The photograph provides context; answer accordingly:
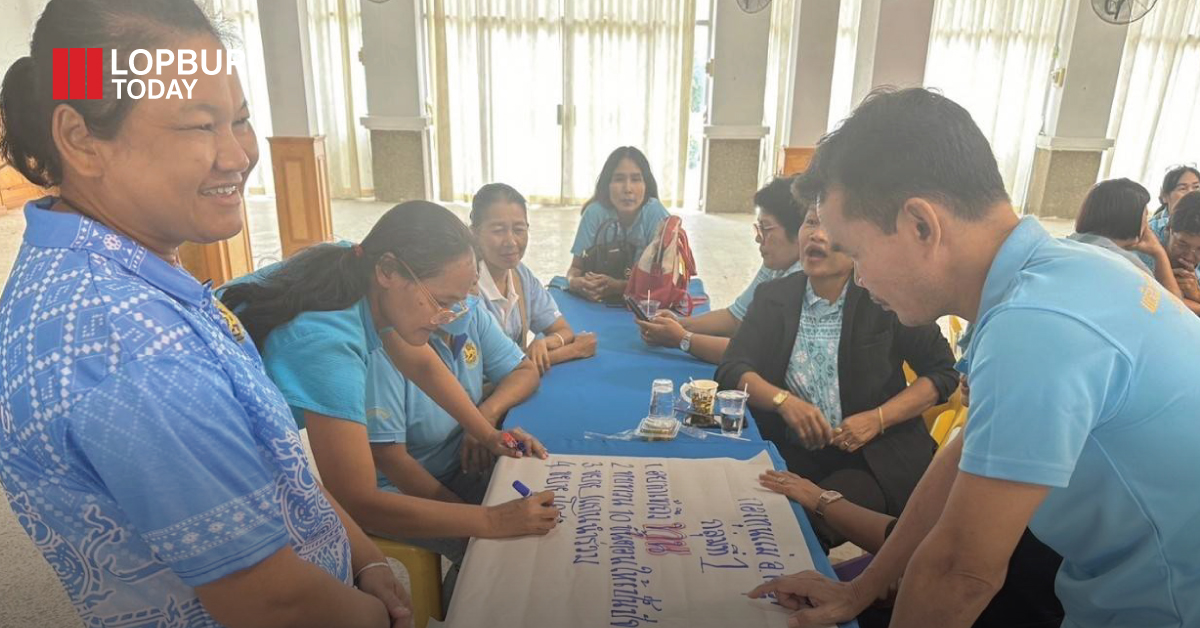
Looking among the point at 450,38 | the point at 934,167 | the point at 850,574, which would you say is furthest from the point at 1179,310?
the point at 450,38

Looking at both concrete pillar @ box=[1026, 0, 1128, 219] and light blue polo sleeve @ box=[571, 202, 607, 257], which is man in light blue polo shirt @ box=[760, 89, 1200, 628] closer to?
light blue polo sleeve @ box=[571, 202, 607, 257]

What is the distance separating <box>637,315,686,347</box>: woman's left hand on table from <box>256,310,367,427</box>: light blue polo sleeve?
1.33 metres

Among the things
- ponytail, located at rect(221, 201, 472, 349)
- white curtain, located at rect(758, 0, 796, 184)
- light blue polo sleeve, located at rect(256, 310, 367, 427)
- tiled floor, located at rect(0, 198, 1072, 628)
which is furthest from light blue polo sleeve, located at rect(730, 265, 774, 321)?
white curtain, located at rect(758, 0, 796, 184)

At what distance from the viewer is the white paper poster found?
1.15 metres

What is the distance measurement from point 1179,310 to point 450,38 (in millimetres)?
9189

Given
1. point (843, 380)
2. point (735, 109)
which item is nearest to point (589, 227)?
point (843, 380)

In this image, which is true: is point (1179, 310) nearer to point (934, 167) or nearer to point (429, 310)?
point (934, 167)

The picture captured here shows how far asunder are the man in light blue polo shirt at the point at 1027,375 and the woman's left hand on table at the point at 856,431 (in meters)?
0.91

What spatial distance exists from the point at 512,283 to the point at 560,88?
706 centimetres

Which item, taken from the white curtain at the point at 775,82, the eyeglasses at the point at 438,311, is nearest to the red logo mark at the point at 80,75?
the eyeglasses at the point at 438,311

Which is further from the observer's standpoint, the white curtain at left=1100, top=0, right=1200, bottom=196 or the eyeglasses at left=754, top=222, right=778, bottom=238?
the white curtain at left=1100, top=0, right=1200, bottom=196

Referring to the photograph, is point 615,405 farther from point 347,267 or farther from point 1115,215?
point 1115,215

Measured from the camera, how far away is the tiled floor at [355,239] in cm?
217

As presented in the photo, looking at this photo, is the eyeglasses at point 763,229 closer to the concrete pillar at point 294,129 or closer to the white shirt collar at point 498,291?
the white shirt collar at point 498,291
